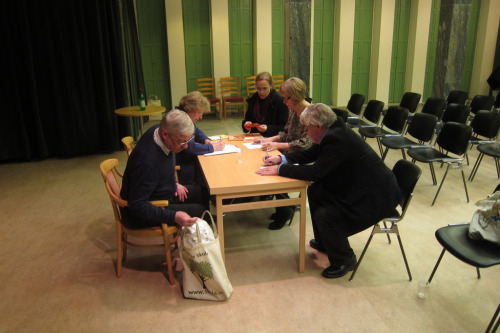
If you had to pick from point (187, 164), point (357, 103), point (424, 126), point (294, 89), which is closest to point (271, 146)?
point (294, 89)

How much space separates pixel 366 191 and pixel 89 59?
15.5ft

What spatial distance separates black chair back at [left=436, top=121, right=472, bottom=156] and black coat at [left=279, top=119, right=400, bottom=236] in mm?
1820

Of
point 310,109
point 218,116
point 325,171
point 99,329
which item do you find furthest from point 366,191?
point 218,116

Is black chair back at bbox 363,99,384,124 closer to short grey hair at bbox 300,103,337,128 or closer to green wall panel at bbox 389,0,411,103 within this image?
short grey hair at bbox 300,103,337,128

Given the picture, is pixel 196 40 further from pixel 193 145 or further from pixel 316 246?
pixel 316 246

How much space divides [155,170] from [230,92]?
264 inches

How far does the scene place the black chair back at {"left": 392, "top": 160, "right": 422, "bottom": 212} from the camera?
2648 mm

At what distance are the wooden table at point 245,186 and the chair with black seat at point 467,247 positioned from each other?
2.96ft

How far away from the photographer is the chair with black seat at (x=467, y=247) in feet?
7.18

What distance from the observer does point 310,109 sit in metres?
2.71

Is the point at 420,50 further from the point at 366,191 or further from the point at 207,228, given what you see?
the point at 207,228

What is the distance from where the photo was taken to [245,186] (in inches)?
102

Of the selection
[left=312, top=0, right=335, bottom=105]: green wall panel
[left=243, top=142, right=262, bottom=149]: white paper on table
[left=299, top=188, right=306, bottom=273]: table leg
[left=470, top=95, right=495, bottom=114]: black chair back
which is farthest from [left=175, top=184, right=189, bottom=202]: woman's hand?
[left=312, top=0, right=335, bottom=105]: green wall panel

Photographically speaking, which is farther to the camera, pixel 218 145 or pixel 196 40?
pixel 196 40
